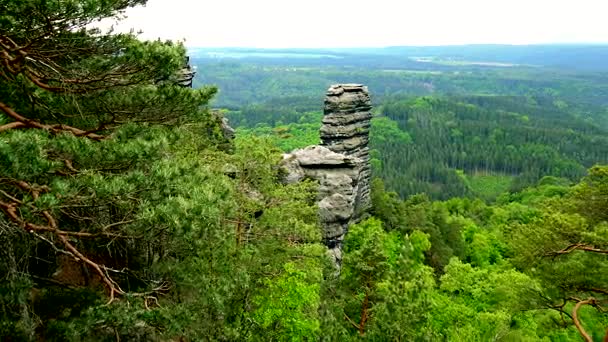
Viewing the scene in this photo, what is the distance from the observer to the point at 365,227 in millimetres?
33406

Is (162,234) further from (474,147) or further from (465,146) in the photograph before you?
(465,146)

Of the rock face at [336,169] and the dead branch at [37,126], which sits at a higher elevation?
the dead branch at [37,126]

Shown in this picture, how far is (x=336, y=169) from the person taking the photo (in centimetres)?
2911

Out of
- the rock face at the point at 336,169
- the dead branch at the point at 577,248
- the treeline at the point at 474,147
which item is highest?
the dead branch at the point at 577,248

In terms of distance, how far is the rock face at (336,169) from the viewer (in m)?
26.2

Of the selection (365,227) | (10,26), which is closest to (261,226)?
(10,26)

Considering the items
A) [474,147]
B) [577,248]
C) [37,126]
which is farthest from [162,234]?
[474,147]

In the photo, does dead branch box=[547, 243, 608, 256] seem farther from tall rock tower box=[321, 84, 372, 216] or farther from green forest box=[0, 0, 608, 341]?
tall rock tower box=[321, 84, 372, 216]

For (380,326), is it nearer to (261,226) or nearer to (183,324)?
(261,226)

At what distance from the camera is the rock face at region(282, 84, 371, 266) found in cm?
2617

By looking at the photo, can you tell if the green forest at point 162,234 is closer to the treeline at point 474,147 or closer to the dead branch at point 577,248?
the dead branch at point 577,248

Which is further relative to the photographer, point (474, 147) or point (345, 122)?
point (474, 147)

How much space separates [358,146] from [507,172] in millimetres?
100197

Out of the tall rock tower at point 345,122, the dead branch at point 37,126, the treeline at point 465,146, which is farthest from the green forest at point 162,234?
the treeline at point 465,146
